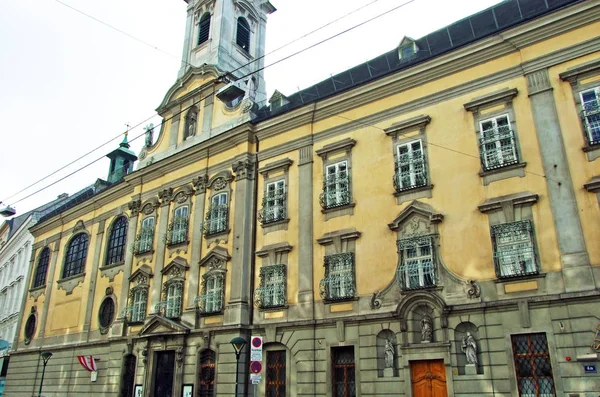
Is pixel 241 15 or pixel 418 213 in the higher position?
pixel 241 15

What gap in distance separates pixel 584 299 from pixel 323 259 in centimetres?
914

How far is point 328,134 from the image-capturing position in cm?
2227

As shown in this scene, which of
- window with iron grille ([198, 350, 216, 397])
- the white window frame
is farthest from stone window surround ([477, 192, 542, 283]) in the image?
window with iron grille ([198, 350, 216, 397])

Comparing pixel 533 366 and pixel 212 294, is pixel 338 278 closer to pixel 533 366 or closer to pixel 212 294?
pixel 212 294

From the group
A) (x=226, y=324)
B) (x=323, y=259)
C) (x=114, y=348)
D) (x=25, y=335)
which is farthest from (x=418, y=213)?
(x=25, y=335)

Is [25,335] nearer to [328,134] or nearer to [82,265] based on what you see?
[82,265]

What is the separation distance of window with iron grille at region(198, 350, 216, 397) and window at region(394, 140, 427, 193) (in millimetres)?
10769

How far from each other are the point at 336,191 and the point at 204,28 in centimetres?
1715

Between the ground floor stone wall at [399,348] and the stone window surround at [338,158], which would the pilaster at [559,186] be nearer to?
the ground floor stone wall at [399,348]

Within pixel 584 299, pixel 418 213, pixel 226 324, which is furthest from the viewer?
pixel 226 324

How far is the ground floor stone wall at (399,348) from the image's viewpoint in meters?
14.6

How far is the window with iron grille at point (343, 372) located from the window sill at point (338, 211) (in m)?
5.01

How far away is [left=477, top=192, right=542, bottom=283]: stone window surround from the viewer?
52.9ft

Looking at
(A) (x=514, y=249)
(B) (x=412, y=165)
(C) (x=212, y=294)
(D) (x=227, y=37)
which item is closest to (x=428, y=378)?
(A) (x=514, y=249)
